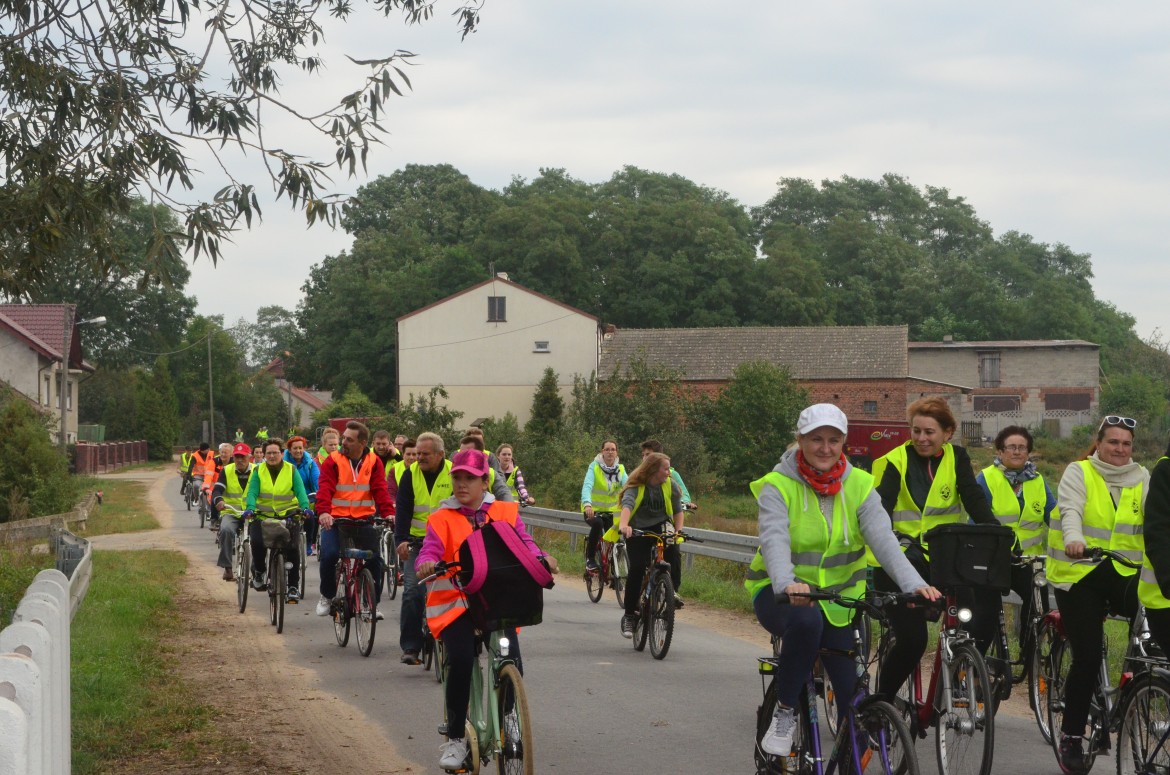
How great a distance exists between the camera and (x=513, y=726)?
647 centimetres

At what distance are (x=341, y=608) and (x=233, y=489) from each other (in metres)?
4.36

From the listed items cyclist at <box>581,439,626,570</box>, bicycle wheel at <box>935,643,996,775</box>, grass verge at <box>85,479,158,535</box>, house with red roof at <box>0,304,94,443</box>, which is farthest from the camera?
house with red roof at <box>0,304,94,443</box>

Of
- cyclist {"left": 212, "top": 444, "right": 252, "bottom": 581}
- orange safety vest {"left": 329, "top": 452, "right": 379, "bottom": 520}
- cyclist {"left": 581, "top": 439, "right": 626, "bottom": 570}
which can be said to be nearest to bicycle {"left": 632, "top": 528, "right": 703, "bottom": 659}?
orange safety vest {"left": 329, "top": 452, "right": 379, "bottom": 520}

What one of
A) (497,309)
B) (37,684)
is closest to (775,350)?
(497,309)

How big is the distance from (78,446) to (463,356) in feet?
62.1

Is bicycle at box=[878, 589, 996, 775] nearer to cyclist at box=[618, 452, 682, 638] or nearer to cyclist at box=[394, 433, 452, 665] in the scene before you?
cyclist at box=[394, 433, 452, 665]

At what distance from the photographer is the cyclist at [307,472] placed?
1698 cm

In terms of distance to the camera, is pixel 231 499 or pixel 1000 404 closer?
pixel 231 499

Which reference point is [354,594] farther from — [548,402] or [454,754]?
[548,402]

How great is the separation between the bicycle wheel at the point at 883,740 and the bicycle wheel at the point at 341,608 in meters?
7.78

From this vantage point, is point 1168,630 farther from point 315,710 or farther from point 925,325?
point 925,325

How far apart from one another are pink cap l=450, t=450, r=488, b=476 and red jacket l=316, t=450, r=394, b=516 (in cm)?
591

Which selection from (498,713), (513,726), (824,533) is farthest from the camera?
(498,713)

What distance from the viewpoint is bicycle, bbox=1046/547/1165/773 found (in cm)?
670
